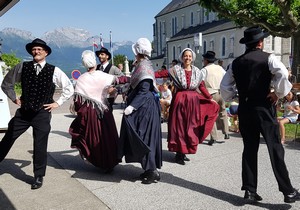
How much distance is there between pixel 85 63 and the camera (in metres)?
4.32

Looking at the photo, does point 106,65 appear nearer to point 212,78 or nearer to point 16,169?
point 212,78

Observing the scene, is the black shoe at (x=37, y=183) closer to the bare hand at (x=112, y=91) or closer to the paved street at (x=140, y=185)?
Result: the paved street at (x=140, y=185)

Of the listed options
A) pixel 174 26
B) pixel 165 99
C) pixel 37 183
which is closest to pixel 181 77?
pixel 37 183

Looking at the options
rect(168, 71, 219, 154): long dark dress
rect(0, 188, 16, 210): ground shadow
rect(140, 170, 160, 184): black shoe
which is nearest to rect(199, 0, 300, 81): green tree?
rect(168, 71, 219, 154): long dark dress

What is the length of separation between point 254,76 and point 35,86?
2.64m

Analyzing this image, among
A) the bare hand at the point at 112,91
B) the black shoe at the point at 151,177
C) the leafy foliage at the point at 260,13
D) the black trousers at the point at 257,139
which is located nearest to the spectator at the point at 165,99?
the bare hand at the point at 112,91

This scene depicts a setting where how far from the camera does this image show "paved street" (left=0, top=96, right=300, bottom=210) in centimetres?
334

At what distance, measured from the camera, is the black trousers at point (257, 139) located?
Answer: 3.05 meters

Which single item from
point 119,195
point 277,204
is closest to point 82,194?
point 119,195

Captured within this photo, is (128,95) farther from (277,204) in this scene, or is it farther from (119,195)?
(277,204)

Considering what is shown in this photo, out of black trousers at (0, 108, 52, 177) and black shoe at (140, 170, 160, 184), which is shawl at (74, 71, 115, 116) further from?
black shoe at (140, 170, 160, 184)

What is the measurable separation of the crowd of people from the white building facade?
Answer: 34.1m

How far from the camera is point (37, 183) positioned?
3898mm

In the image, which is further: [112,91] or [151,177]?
[112,91]
